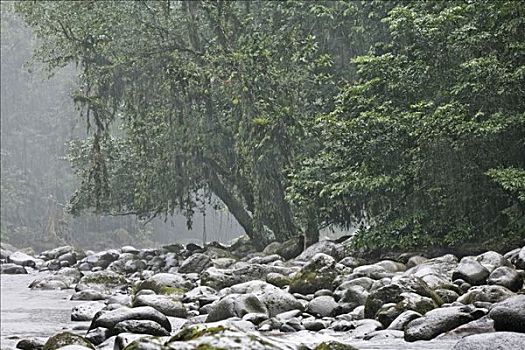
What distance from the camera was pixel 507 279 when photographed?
825 cm

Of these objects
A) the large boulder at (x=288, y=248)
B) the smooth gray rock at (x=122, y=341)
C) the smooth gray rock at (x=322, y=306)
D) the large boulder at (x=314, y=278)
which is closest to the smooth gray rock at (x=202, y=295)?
the large boulder at (x=314, y=278)

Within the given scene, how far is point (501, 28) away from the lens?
12188mm

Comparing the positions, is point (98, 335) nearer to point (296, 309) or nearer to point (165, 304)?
point (165, 304)

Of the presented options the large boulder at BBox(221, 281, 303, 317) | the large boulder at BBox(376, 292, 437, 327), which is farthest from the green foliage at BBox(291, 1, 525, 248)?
the large boulder at BBox(376, 292, 437, 327)

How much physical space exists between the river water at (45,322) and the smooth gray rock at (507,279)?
205 centimetres

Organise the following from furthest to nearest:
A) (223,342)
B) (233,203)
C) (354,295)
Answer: (233,203)
(354,295)
(223,342)

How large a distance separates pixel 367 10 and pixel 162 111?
5123 millimetres

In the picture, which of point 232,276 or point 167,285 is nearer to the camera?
point 167,285

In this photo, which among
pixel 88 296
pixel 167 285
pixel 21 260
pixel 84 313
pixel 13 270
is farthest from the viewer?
pixel 21 260

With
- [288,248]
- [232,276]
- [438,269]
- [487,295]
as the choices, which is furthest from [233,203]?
[487,295]

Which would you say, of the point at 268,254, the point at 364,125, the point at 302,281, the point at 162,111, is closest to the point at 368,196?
the point at 364,125

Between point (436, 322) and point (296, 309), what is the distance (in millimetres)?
2296

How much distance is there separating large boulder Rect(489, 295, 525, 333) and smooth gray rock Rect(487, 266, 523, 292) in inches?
86.7

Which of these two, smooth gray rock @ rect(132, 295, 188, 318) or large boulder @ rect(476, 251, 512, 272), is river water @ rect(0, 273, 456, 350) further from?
large boulder @ rect(476, 251, 512, 272)
